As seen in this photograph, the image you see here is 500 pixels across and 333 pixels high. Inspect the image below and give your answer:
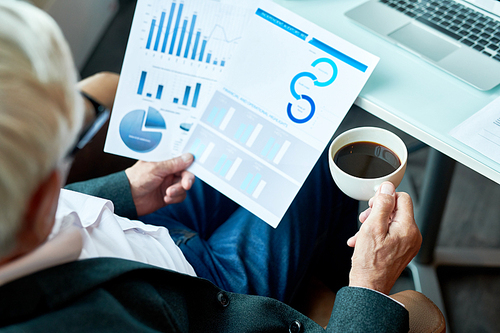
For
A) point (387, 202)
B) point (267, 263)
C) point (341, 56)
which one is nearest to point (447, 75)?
point (341, 56)

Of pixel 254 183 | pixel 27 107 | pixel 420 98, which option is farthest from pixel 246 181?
pixel 27 107

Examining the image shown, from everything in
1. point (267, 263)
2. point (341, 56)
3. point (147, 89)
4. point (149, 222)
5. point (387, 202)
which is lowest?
point (149, 222)

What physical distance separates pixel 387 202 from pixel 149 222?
1.52ft

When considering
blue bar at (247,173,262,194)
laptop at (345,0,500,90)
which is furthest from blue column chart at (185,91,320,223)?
laptop at (345,0,500,90)

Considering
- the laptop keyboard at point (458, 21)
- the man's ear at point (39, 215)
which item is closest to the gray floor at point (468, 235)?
the laptop keyboard at point (458, 21)

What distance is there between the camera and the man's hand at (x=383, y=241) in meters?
0.62

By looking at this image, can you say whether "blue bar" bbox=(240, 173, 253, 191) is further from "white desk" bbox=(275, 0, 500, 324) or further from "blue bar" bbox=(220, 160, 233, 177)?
"white desk" bbox=(275, 0, 500, 324)

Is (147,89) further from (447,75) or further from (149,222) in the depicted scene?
(447,75)

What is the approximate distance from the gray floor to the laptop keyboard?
0.48 meters

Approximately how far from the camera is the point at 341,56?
0.72 metres

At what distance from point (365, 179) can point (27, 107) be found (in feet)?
1.45

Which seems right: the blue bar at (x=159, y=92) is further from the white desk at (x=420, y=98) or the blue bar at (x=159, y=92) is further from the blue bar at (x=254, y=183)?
the white desk at (x=420, y=98)

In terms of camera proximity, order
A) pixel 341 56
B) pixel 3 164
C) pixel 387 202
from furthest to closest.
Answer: pixel 341 56 < pixel 387 202 < pixel 3 164

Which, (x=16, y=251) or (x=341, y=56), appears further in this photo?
(x=341, y=56)
